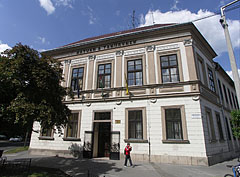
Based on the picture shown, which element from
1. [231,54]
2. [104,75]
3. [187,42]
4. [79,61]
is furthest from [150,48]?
[231,54]

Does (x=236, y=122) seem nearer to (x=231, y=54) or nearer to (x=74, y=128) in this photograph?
(x=231, y=54)

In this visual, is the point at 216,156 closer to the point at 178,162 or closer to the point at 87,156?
the point at 178,162

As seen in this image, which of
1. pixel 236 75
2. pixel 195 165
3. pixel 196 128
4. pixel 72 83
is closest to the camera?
pixel 236 75

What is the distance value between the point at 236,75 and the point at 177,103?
5.69 meters

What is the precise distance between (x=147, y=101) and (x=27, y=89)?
8.38 m

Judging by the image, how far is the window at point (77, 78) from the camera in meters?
15.6

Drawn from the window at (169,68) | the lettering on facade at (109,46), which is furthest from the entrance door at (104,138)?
the lettering on facade at (109,46)

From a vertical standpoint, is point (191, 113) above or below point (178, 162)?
above

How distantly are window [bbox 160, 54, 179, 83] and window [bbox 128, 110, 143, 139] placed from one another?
3.55 m

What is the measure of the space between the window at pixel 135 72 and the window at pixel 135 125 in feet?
8.12

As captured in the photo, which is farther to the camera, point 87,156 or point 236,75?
point 87,156

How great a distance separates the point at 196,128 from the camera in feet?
35.3

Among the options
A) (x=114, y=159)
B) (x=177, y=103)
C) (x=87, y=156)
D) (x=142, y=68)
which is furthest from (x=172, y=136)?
(x=87, y=156)

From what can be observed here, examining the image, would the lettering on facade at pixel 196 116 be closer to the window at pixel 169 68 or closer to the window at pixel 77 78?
the window at pixel 169 68
